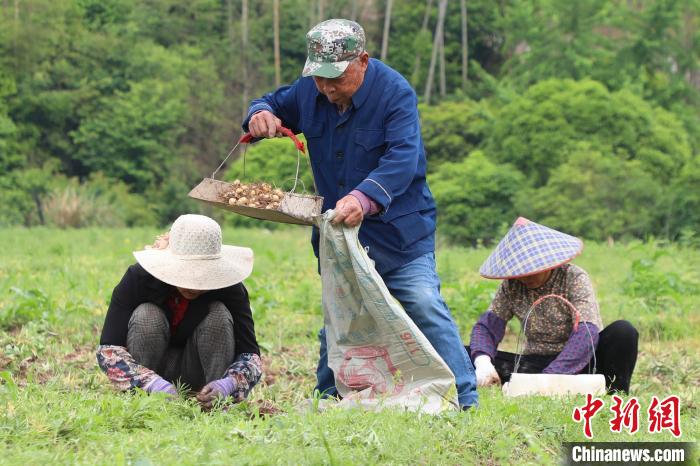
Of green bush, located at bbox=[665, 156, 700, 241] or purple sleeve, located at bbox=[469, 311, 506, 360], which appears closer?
purple sleeve, located at bbox=[469, 311, 506, 360]

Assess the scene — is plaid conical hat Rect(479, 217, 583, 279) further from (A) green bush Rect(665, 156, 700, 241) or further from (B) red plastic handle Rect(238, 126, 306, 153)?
(A) green bush Rect(665, 156, 700, 241)

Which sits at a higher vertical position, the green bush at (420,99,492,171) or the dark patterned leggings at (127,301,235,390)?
the dark patterned leggings at (127,301,235,390)

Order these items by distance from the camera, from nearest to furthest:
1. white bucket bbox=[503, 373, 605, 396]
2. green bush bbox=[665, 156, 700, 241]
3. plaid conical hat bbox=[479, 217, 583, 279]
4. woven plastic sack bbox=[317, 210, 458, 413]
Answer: woven plastic sack bbox=[317, 210, 458, 413] → white bucket bbox=[503, 373, 605, 396] → plaid conical hat bbox=[479, 217, 583, 279] → green bush bbox=[665, 156, 700, 241]

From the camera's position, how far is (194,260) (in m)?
4.47

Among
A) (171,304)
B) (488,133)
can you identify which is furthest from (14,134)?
(171,304)

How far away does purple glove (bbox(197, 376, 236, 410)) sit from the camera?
14.1ft

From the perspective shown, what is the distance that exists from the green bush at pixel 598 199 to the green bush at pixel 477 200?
5.68ft

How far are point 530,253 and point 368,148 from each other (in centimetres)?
116

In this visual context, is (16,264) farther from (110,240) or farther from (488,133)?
(488,133)

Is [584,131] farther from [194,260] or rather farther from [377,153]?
[194,260]

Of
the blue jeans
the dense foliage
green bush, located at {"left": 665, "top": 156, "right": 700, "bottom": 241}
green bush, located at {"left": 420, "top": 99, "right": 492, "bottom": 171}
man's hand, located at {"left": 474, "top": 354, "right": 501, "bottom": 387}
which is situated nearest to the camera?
the blue jeans

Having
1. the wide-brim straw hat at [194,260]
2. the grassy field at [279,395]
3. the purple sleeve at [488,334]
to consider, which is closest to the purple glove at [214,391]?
the grassy field at [279,395]

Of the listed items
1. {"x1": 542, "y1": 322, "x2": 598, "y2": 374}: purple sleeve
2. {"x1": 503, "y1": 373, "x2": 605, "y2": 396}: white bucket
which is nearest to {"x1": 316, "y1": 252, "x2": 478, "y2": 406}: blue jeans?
{"x1": 503, "y1": 373, "x2": 605, "y2": 396}: white bucket

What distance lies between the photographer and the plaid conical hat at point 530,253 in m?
5.20
